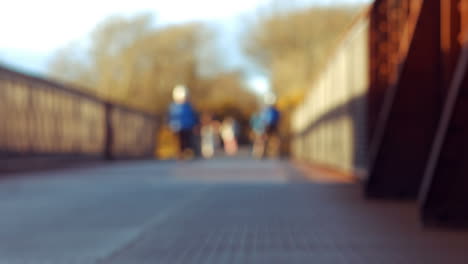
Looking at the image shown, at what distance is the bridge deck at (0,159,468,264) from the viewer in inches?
160

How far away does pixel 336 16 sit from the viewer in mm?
47000

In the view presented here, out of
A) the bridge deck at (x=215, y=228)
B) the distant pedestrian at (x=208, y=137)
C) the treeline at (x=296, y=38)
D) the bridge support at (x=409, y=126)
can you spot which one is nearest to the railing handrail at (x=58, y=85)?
the bridge deck at (x=215, y=228)

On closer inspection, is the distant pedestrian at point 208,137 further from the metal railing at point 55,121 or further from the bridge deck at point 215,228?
the bridge deck at point 215,228

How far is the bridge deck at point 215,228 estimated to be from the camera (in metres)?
4.07

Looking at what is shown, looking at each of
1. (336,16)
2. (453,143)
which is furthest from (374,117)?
(336,16)

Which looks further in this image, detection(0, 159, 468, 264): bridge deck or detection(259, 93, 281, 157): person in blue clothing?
detection(259, 93, 281, 157): person in blue clothing

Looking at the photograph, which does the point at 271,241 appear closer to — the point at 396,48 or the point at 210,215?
the point at 210,215

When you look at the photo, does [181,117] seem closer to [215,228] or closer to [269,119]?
[269,119]

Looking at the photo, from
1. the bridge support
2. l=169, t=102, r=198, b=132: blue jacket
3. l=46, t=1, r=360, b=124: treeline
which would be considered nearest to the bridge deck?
the bridge support

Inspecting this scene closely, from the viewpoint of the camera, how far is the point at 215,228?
17.1 ft

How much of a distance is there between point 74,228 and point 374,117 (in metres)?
4.58

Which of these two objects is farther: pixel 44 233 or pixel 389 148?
pixel 389 148

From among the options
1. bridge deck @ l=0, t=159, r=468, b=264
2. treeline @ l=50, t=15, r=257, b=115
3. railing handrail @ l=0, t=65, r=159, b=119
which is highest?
treeline @ l=50, t=15, r=257, b=115

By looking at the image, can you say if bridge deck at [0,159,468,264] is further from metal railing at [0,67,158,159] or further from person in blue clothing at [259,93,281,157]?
person in blue clothing at [259,93,281,157]
